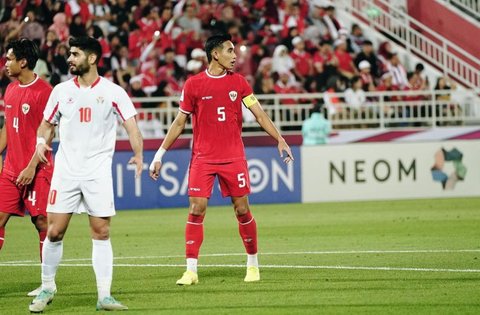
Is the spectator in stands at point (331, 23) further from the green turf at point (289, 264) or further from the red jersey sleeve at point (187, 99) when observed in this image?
the red jersey sleeve at point (187, 99)

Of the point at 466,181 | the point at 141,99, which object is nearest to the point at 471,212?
the point at 466,181

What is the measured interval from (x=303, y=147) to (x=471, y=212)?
4.57 meters

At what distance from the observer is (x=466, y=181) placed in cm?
2503

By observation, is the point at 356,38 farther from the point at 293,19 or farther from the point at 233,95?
the point at 233,95

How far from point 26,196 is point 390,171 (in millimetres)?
13747

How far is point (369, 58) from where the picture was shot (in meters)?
29.5

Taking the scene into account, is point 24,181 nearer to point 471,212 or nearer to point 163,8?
point 471,212

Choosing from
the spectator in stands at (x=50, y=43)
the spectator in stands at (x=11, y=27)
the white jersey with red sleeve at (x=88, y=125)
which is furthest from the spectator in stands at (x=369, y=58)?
the white jersey with red sleeve at (x=88, y=125)

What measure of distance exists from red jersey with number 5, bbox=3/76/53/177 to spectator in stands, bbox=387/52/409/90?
17877 millimetres

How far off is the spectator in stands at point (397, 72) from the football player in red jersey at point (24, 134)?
1788 cm

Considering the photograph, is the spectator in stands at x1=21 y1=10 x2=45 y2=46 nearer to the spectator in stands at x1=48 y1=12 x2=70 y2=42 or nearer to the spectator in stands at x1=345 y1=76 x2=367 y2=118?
the spectator in stands at x1=48 y1=12 x2=70 y2=42

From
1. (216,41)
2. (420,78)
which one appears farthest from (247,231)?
(420,78)

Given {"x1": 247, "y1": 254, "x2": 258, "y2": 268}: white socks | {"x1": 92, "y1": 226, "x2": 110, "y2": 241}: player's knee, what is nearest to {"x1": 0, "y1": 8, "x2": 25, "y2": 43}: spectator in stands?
{"x1": 247, "y1": 254, "x2": 258, "y2": 268}: white socks

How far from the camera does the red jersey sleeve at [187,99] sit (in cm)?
1271
